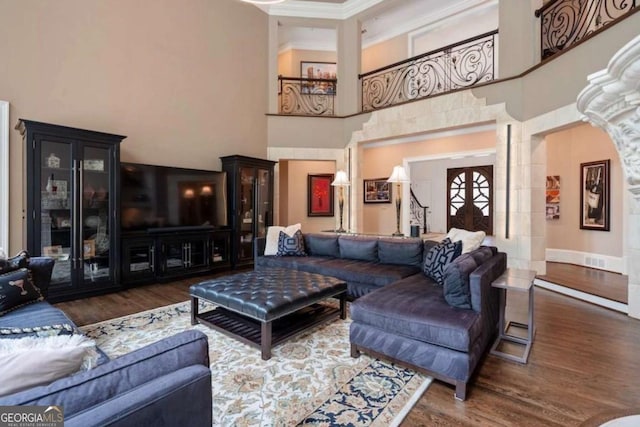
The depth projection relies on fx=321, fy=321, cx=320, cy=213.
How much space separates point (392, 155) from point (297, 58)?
3586mm

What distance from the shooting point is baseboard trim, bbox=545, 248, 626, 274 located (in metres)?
5.16

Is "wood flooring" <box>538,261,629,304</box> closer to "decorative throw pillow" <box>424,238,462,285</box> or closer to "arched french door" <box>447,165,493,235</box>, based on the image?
"decorative throw pillow" <box>424,238,462,285</box>

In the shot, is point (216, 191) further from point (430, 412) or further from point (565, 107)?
point (565, 107)

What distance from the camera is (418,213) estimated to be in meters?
10.8

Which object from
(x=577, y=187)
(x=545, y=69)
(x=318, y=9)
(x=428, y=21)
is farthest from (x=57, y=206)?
Answer: (x=577, y=187)

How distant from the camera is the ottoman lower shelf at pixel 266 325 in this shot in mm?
2467

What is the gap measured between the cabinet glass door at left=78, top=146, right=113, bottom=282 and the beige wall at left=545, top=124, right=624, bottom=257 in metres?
6.68

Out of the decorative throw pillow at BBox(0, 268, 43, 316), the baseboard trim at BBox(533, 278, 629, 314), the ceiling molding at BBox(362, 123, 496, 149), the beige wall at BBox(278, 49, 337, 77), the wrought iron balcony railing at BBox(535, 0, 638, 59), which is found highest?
the beige wall at BBox(278, 49, 337, 77)

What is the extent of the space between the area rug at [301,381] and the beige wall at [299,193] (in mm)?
5532

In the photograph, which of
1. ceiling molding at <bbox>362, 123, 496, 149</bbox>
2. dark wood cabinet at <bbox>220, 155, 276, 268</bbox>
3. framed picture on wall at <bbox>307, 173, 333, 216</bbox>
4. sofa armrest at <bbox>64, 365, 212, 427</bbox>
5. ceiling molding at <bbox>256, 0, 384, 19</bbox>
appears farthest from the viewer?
framed picture on wall at <bbox>307, 173, 333, 216</bbox>

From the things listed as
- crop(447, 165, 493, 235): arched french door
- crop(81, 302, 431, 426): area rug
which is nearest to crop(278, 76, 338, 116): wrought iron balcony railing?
crop(447, 165, 493, 235): arched french door

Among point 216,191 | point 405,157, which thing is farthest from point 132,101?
point 405,157

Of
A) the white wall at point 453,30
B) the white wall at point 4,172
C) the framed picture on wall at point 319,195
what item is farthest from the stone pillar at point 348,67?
the white wall at point 4,172

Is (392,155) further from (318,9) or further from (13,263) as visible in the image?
(13,263)
